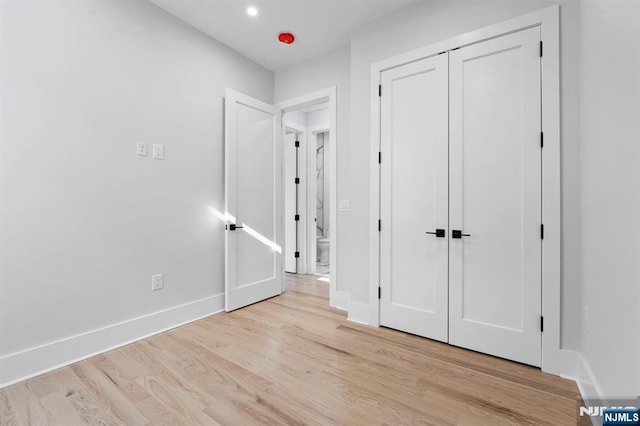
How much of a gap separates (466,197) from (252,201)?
2208 mm

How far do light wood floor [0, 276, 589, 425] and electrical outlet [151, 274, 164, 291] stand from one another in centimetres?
42

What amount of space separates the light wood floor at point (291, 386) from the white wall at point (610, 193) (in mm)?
426

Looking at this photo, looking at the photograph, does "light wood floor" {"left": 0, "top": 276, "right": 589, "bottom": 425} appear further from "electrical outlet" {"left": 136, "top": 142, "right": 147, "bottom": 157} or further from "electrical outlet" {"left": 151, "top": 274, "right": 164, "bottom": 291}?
"electrical outlet" {"left": 136, "top": 142, "right": 147, "bottom": 157}

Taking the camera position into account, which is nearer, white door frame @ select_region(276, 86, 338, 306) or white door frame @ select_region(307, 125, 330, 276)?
white door frame @ select_region(276, 86, 338, 306)

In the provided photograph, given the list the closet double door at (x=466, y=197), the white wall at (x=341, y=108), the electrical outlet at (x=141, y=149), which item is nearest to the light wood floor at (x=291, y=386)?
the closet double door at (x=466, y=197)

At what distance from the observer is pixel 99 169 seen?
6.90ft

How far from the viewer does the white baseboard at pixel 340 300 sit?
296 cm

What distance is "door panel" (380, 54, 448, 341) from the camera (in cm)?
224

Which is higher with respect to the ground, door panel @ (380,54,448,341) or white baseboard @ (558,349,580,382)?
door panel @ (380,54,448,341)

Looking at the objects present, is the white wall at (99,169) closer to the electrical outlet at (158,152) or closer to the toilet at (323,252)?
the electrical outlet at (158,152)

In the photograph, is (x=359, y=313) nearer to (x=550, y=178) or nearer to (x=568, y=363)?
(x=568, y=363)

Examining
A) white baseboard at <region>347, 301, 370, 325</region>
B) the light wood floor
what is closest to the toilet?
white baseboard at <region>347, 301, 370, 325</region>

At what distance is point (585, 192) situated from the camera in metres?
1.65

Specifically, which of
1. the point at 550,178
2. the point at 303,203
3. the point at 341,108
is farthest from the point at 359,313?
the point at 303,203
